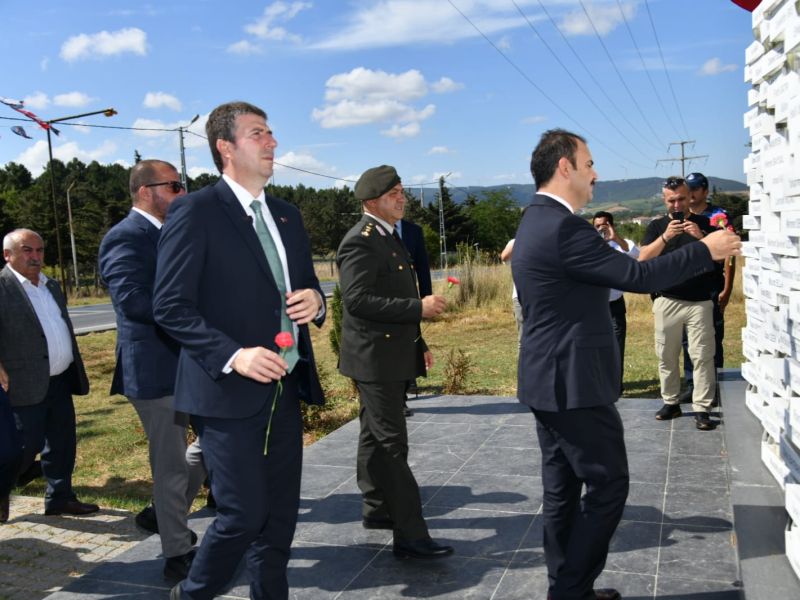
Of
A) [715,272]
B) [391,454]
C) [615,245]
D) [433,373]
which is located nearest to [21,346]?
[391,454]

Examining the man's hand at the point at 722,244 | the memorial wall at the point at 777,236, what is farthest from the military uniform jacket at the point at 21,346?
the memorial wall at the point at 777,236

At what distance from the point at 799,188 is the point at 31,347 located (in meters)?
4.67

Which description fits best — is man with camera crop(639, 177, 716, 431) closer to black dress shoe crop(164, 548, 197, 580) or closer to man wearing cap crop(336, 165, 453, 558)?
man wearing cap crop(336, 165, 453, 558)

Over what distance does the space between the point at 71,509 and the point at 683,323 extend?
16.4ft

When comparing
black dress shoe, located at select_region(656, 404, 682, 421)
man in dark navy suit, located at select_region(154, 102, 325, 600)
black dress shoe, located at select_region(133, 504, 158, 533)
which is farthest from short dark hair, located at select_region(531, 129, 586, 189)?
black dress shoe, located at select_region(656, 404, 682, 421)

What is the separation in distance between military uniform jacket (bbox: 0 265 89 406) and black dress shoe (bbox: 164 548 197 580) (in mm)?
1988

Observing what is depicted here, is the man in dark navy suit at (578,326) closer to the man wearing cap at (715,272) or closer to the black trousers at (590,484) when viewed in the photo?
the black trousers at (590,484)

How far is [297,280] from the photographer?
2.95 m

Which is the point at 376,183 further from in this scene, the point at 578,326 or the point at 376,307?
the point at 578,326

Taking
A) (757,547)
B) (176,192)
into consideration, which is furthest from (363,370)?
(757,547)

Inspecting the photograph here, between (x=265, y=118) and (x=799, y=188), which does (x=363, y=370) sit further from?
(x=799, y=188)

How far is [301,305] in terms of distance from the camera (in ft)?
8.98

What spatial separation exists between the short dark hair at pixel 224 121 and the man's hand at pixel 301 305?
23.0 inches

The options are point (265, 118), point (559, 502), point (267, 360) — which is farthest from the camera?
point (559, 502)
